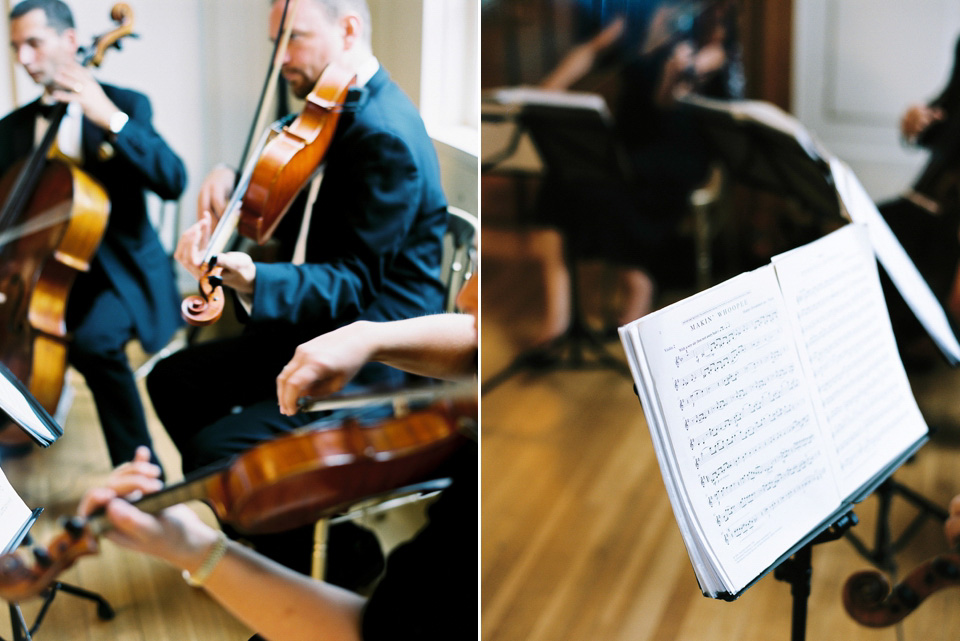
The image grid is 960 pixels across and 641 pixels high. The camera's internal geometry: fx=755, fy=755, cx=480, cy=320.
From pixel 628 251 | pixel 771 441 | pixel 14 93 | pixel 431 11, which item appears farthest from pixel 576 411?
pixel 14 93

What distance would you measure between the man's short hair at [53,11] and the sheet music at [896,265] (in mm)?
856

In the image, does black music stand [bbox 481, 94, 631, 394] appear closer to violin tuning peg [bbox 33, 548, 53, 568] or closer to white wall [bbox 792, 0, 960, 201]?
white wall [bbox 792, 0, 960, 201]

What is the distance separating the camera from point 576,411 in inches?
85.4

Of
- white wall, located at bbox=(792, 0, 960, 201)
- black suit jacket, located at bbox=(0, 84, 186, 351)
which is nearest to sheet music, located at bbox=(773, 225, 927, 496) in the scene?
black suit jacket, located at bbox=(0, 84, 186, 351)

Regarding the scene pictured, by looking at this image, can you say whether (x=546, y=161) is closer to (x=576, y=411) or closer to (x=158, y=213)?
(x=576, y=411)

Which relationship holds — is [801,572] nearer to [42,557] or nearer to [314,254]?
[314,254]

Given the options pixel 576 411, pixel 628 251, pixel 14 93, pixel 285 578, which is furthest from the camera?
pixel 628 251

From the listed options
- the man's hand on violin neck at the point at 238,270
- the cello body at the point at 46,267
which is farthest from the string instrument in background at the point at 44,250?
the man's hand on violin neck at the point at 238,270

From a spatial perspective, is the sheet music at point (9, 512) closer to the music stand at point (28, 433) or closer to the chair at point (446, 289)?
the music stand at point (28, 433)

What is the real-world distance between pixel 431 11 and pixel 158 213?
0.31 m

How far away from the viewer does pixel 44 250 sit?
64 centimetres

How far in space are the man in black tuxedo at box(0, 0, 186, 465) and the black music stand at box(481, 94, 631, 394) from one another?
4.60 ft

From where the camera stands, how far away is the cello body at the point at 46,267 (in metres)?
0.64

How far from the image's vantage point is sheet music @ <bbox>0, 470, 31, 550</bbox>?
24.6 inches
